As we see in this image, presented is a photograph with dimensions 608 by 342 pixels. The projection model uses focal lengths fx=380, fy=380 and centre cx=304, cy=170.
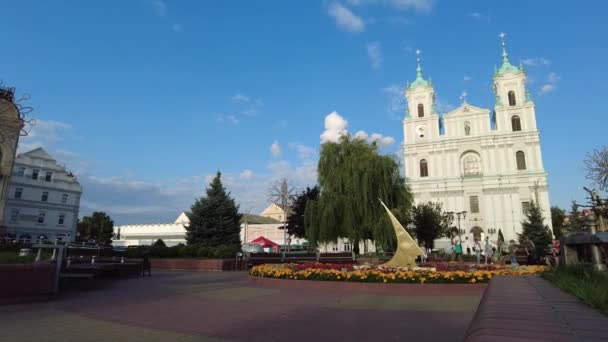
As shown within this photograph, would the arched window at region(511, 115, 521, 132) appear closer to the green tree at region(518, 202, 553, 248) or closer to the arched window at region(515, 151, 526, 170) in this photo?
the arched window at region(515, 151, 526, 170)

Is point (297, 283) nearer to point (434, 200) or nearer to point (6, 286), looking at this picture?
point (6, 286)

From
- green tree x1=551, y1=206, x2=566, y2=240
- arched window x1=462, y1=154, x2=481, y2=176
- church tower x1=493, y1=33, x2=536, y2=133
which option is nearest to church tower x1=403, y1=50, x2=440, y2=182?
arched window x1=462, y1=154, x2=481, y2=176

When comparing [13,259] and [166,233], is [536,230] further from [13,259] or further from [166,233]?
[166,233]

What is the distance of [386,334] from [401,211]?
69.6 ft

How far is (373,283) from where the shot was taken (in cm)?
1136

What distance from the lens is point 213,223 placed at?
109 ft

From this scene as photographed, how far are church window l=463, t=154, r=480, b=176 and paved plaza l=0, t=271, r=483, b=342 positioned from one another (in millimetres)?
55599

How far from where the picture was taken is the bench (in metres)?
2.14

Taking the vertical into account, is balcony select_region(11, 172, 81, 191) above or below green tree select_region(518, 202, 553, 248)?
above

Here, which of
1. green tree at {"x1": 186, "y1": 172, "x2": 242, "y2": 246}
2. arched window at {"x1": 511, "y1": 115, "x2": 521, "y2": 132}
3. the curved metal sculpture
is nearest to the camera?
the curved metal sculpture

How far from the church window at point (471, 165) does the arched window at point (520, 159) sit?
18.5 feet

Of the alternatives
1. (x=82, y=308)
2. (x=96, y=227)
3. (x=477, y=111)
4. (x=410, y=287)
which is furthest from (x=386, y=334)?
(x=96, y=227)

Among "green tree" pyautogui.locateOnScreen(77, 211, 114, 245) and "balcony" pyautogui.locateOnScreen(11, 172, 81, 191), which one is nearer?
"balcony" pyautogui.locateOnScreen(11, 172, 81, 191)

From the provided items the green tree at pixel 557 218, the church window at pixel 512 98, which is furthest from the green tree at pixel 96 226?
the green tree at pixel 557 218
